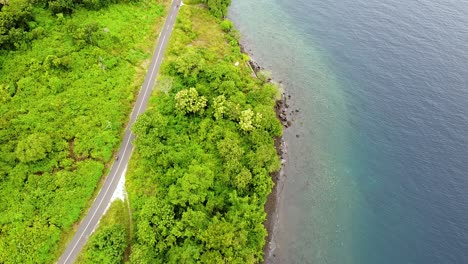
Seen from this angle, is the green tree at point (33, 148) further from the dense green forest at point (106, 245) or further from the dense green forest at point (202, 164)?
the dense green forest at point (106, 245)

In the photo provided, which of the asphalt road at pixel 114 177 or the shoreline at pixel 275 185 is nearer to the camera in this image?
the asphalt road at pixel 114 177

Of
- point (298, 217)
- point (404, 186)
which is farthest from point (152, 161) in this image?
point (404, 186)

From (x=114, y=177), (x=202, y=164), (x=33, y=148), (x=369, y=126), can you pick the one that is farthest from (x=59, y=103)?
(x=369, y=126)

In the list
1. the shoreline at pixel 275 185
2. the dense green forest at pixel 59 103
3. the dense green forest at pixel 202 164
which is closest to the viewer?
the dense green forest at pixel 202 164

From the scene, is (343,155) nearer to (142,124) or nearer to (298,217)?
(298,217)

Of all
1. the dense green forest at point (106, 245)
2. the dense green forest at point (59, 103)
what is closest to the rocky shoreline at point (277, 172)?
the dense green forest at point (106, 245)

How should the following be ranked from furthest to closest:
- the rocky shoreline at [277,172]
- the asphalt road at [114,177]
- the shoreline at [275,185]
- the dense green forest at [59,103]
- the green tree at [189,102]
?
the green tree at [189,102], the rocky shoreline at [277,172], the shoreline at [275,185], the dense green forest at [59,103], the asphalt road at [114,177]

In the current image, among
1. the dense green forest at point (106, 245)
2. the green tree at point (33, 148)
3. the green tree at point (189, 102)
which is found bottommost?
the dense green forest at point (106, 245)
